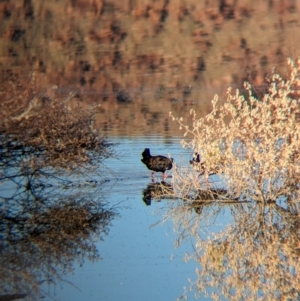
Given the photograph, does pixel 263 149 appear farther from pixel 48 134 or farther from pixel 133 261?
pixel 133 261

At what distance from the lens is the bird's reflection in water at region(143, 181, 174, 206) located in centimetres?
1475

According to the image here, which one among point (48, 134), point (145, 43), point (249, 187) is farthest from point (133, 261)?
point (145, 43)

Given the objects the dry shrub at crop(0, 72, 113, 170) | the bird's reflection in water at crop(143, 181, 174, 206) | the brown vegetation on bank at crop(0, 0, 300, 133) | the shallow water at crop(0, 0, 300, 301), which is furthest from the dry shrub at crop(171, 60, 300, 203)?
the brown vegetation on bank at crop(0, 0, 300, 133)

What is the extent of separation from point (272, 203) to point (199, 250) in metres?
2.80

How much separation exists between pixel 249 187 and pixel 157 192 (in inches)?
63.8

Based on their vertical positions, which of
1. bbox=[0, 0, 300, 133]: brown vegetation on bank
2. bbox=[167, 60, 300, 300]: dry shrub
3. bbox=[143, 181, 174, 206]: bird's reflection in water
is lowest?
bbox=[0, 0, 300, 133]: brown vegetation on bank

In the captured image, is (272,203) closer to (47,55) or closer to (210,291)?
(210,291)

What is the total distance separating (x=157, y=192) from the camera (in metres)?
15.1

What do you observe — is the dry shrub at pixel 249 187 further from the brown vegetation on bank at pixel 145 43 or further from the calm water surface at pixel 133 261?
the brown vegetation on bank at pixel 145 43

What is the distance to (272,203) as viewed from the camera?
14188 millimetres

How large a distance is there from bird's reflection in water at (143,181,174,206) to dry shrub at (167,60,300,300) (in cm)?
20

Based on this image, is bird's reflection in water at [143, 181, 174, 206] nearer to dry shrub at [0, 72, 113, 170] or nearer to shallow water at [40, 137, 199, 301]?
shallow water at [40, 137, 199, 301]

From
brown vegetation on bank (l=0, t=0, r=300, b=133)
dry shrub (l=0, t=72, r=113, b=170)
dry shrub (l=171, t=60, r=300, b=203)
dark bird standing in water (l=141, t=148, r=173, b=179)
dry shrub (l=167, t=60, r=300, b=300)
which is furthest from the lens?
brown vegetation on bank (l=0, t=0, r=300, b=133)

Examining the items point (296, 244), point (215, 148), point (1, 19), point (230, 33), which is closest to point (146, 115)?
point (215, 148)
